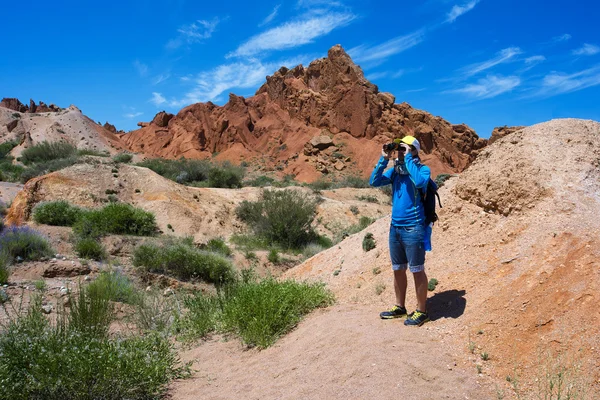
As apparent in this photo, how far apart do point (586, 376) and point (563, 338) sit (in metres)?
0.41

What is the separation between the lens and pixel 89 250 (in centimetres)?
1077

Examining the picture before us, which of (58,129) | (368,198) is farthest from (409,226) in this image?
(58,129)

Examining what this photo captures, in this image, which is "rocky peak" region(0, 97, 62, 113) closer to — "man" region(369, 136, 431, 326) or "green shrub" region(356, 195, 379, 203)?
"green shrub" region(356, 195, 379, 203)

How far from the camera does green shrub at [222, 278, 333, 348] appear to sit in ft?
15.7

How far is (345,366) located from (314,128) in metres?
47.7

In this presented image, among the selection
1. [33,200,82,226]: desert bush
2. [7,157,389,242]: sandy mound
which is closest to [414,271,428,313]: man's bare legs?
[7,157,389,242]: sandy mound

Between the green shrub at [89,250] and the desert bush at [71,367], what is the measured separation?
7.20 meters

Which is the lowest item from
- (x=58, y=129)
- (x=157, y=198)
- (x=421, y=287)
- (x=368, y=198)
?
(x=421, y=287)

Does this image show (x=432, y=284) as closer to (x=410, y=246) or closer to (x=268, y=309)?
(x=410, y=246)

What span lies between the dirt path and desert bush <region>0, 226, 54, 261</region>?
6526mm

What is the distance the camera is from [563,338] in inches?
134

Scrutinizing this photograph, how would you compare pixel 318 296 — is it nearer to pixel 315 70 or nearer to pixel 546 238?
pixel 546 238

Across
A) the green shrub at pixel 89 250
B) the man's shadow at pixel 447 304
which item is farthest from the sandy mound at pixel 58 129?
the man's shadow at pixel 447 304

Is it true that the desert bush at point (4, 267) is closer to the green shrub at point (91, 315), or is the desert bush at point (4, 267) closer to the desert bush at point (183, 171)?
the green shrub at point (91, 315)
